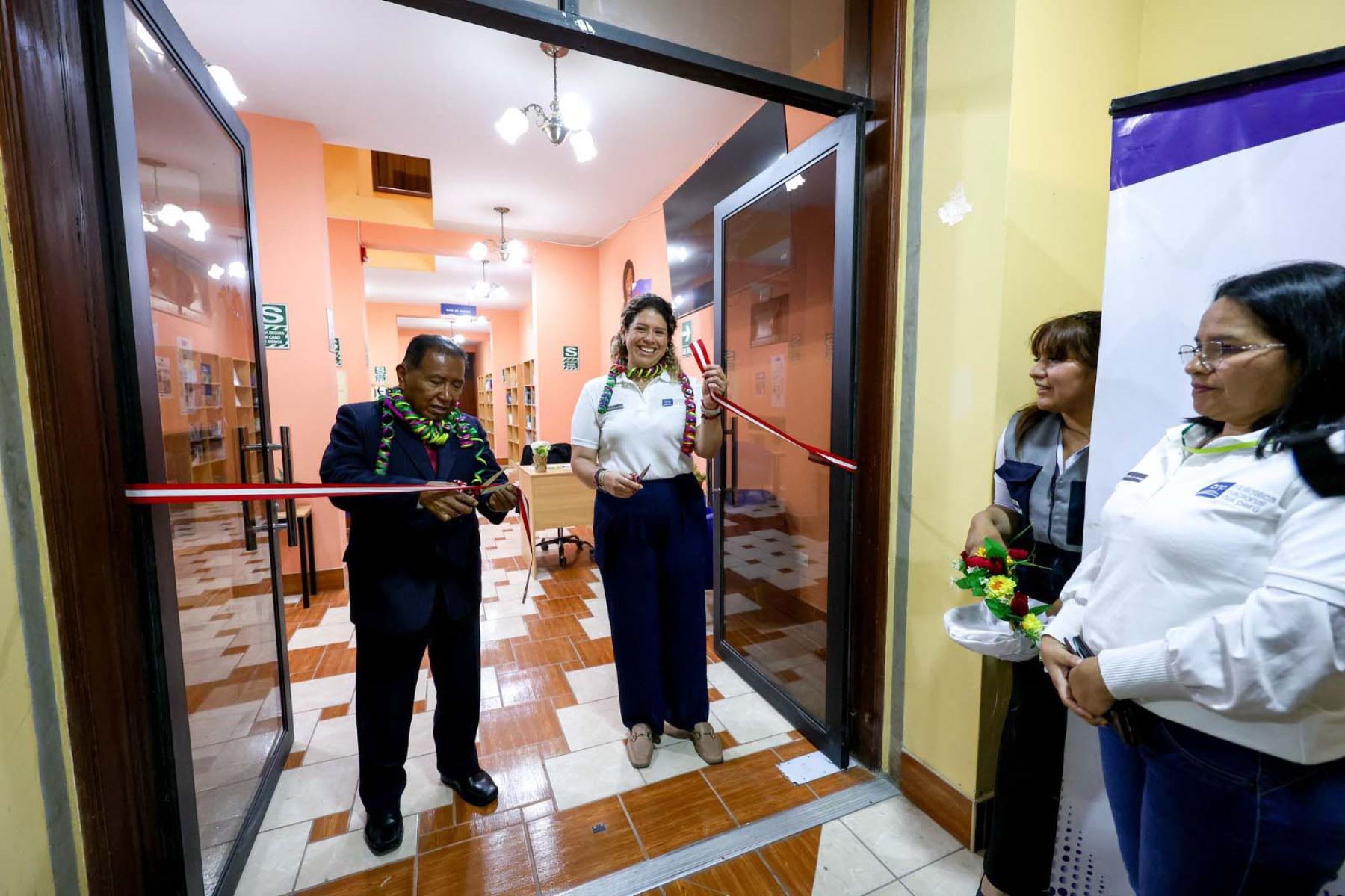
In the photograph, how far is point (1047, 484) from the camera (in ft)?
4.67

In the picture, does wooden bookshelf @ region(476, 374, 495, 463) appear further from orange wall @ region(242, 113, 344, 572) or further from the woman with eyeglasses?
the woman with eyeglasses

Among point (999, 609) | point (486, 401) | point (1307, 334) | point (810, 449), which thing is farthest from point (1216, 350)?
point (486, 401)

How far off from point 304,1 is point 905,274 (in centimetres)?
305

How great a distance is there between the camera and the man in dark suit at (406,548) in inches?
61.3

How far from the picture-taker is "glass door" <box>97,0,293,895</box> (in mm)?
1265

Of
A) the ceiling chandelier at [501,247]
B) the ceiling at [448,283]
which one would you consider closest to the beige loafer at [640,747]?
the ceiling chandelier at [501,247]

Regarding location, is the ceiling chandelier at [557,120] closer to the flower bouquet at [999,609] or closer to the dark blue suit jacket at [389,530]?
the dark blue suit jacket at [389,530]

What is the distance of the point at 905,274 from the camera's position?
187 centimetres

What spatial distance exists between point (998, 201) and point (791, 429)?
5.00ft

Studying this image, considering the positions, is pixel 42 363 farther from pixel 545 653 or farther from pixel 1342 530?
pixel 545 653

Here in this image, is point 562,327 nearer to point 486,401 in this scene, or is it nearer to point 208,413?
point 208,413

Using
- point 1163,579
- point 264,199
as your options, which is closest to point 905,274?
point 1163,579

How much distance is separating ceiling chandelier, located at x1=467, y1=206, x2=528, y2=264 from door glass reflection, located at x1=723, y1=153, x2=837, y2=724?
11.6ft

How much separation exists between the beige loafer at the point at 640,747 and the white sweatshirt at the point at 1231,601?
5.32ft
